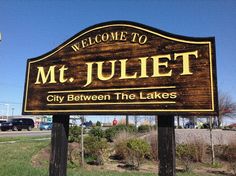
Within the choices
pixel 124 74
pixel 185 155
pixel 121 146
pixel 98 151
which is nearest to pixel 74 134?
pixel 121 146

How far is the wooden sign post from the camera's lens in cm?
430

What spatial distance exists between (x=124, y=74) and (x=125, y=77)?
60mm

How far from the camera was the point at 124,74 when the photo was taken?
4.89 metres

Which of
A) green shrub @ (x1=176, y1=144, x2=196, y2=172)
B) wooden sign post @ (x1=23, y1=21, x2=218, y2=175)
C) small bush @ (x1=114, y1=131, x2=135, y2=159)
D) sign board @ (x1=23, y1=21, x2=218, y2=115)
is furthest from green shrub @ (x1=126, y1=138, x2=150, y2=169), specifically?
sign board @ (x1=23, y1=21, x2=218, y2=115)

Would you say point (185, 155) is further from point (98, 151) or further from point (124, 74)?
point (124, 74)

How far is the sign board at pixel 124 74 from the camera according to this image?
430cm

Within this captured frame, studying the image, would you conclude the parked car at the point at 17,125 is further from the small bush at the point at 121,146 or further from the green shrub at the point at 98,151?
the green shrub at the point at 98,151

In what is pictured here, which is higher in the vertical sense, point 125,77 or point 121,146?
Result: point 125,77

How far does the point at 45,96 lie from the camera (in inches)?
223

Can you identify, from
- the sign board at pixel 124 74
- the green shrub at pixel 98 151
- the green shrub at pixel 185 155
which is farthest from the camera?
the green shrub at pixel 98 151

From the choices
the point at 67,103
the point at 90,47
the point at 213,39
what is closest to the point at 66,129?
the point at 67,103

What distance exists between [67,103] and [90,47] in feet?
3.79

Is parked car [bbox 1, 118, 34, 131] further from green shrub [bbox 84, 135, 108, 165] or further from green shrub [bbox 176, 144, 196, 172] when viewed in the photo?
green shrub [bbox 176, 144, 196, 172]

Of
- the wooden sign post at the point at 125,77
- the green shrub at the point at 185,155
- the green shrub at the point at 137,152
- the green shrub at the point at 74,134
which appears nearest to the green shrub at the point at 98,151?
the green shrub at the point at 137,152
